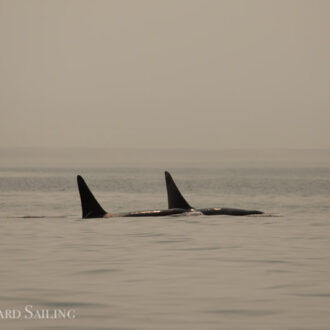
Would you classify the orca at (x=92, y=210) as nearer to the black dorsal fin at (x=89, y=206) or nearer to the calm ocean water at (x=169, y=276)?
the black dorsal fin at (x=89, y=206)

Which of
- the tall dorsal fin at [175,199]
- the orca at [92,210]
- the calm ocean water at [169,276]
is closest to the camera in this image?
the calm ocean water at [169,276]

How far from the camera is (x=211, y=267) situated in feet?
57.2

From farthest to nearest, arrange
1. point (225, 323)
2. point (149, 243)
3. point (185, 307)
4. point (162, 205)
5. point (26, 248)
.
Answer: point (162, 205)
point (149, 243)
point (26, 248)
point (185, 307)
point (225, 323)

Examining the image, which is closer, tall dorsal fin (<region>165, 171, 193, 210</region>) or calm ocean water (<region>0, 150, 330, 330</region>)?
calm ocean water (<region>0, 150, 330, 330</region>)

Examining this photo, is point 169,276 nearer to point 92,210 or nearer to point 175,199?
point 92,210

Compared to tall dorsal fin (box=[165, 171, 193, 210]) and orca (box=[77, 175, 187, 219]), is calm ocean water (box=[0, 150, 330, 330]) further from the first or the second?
tall dorsal fin (box=[165, 171, 193, 210])

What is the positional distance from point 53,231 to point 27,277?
10393mm

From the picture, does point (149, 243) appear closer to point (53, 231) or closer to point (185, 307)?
point (53, 231)

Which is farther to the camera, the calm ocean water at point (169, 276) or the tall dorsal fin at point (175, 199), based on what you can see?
the tall dorsal fin at point (175, 199)

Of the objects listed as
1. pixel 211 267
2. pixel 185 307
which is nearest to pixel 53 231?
pixel 211 267

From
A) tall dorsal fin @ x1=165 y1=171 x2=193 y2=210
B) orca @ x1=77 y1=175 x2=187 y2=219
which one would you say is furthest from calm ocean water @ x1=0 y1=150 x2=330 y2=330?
tall dorsal fin @ x1=165 y1=171 x2=193 y2=210

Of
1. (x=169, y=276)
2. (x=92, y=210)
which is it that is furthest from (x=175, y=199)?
(x=169, y=276)

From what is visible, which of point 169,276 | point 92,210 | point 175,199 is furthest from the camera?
point 175,199

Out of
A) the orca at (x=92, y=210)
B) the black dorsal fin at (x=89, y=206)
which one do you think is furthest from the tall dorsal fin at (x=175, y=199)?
the black dorsal fin at (x=89, y=206)
